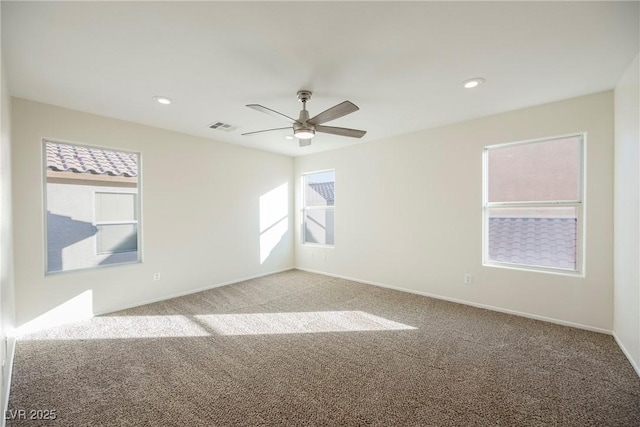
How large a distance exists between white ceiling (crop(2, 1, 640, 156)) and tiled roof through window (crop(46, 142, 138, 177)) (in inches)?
21.2

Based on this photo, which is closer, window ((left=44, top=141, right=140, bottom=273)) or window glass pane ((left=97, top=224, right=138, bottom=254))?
window ((left=44, top=141, right=140, bottom=273))

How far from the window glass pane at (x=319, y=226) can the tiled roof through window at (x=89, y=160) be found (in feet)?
10.8

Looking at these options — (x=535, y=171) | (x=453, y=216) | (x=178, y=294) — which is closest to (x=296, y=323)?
(x=178, y=294)

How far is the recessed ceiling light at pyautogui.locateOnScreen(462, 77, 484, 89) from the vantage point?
2.61 meters

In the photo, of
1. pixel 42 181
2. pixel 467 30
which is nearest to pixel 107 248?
pixel 42 181

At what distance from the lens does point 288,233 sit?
6.06 m

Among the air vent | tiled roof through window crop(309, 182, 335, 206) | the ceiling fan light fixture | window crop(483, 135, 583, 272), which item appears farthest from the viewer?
tiled roof through window crop(309, 182, 335, 206)

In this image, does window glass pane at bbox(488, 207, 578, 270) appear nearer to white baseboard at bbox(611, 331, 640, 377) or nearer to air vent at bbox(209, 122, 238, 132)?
white baseboard at bbox(611, 331, 640, 377)

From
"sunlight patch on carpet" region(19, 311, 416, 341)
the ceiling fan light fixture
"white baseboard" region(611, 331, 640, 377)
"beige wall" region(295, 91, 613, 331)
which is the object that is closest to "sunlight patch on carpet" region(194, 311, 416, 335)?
"sunlight patch on carpet" region(19, 311, 416, 341)

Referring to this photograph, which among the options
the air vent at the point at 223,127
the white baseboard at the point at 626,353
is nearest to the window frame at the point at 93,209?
the air vent at the point at 223,127

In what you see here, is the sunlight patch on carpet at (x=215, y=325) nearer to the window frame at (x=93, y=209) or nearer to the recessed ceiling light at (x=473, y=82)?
the window frame at (x=93, y=209)

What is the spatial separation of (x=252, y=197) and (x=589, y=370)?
4.95 metres

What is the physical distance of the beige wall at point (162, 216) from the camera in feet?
9.95

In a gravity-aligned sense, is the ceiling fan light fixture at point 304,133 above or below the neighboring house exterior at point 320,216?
above
